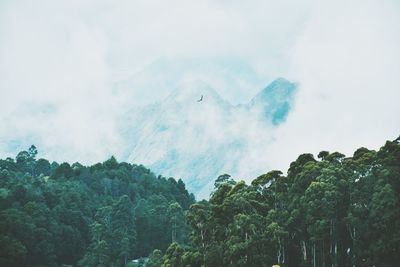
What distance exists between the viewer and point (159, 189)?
115m

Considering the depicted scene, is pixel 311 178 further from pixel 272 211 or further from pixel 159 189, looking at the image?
pixel 159 189

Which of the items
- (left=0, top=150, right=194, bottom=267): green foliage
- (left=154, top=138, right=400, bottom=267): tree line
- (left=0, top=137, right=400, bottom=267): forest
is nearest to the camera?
(left=154, top=138, right=400, bottom=267): tree line

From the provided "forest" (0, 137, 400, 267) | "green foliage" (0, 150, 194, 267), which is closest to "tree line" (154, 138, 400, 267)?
"forest" (0, 137, 400, 267)

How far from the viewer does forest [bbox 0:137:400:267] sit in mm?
45375

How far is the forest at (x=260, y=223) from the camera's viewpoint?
4538 cm

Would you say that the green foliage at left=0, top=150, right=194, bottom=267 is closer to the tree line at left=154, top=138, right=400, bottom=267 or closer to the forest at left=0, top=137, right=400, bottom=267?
the forest at left=0, top=137, right=400, bottom=267

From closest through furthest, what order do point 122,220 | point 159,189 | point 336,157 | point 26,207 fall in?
1. point 336,157
2. point 26,207
3. point 122,220
4. point 159,189

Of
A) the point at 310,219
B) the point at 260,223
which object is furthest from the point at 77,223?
the point at 310,219

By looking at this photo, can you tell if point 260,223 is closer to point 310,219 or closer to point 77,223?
point 310,219

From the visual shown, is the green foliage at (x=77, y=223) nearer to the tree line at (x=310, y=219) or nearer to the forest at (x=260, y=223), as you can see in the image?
the forest at (x=260, y=223)

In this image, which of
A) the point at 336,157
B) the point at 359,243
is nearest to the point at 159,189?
the point at 336,157

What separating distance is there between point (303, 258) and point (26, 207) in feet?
142

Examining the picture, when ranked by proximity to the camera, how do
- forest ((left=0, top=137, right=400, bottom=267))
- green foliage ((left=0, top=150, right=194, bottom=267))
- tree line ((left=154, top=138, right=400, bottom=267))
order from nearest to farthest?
tree line ((left=154, top=138, right=400, bottom=267)), forest ((left=0, top=137, right=400, bottom=267)), green foliage ((left=0, top=150, right=194, bottom=267))

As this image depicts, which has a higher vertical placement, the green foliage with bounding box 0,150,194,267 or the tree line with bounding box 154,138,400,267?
the green foliage with bounding box 0,150,194,267
